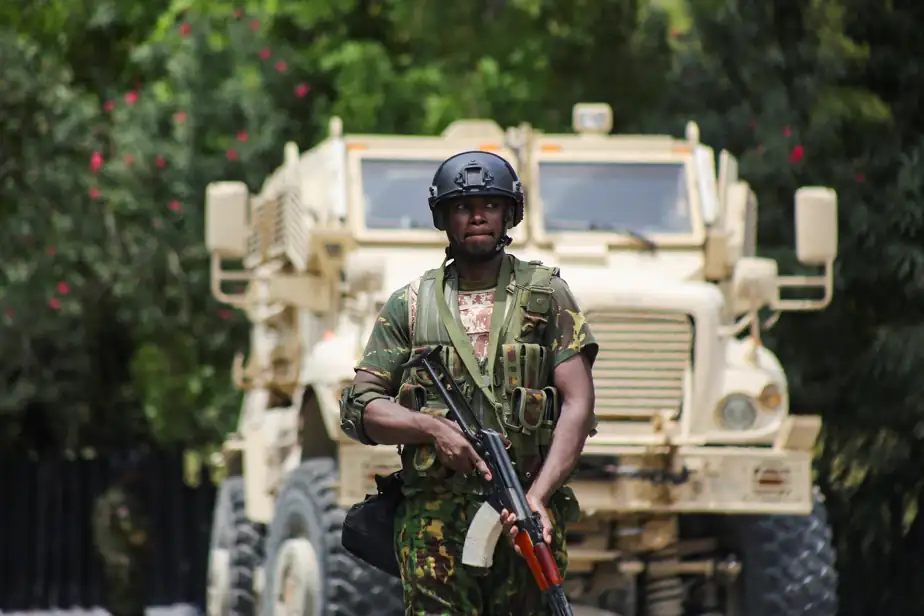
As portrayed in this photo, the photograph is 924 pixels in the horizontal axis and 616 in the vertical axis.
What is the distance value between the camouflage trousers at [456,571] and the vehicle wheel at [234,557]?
7.13m

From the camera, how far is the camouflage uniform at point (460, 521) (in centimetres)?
630

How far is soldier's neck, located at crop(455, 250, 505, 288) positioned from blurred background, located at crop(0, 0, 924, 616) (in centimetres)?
975

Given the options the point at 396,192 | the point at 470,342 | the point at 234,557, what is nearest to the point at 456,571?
the point at 470,342

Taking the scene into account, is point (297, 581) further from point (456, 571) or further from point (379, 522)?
point (456, 571)

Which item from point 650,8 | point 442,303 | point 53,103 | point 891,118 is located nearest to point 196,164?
point 53,103

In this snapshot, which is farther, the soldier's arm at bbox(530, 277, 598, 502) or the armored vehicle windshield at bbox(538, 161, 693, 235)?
the armored vehicle windshield at bbox(538, 161, 693, 235)

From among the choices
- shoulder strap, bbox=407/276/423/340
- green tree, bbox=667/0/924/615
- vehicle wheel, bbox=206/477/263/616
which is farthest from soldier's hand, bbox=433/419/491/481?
green tree, bbox=667/0/924/615

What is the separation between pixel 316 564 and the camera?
10734 millimetres

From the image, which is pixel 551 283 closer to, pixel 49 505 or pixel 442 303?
pixel 442 303

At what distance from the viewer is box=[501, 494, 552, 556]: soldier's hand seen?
6000 mm

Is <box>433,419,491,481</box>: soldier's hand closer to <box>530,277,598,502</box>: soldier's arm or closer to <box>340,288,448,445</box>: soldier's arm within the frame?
A: <box>340,288,448,445</box>: soldier's arm

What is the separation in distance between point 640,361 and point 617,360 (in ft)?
0.41

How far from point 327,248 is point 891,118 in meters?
5.15

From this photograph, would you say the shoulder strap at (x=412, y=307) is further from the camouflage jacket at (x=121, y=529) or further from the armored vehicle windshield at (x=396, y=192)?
the camouflage jacket at (x=121, y=529)
